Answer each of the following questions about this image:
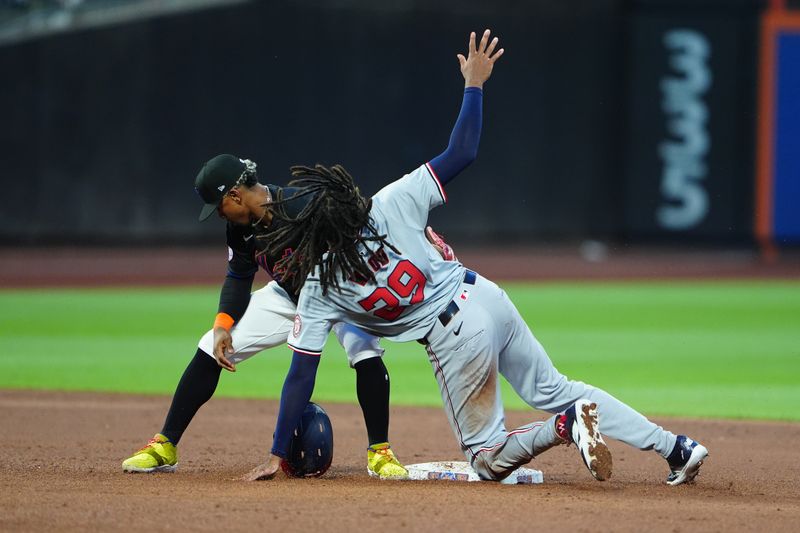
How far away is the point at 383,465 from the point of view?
17.0 feet

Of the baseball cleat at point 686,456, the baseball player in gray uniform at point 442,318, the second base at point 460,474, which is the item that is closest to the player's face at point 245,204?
the baseball player in gray uniform at point 442,318

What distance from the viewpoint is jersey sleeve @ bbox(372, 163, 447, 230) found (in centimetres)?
470

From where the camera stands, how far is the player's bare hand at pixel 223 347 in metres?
5.19

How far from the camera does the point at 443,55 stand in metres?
19.4

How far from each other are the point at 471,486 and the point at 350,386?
4031 millimetres

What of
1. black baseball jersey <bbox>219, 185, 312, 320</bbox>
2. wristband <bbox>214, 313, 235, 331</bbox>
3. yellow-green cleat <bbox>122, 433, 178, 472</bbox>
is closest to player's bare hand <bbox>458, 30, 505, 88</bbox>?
black baseball jersey <bbox>219, 185, 312, 320</bbox>

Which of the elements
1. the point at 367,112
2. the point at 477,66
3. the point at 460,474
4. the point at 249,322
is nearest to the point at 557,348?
the point at 460,474

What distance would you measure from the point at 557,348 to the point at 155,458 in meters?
5.61

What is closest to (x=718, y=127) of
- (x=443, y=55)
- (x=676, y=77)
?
(x=676, y=77)

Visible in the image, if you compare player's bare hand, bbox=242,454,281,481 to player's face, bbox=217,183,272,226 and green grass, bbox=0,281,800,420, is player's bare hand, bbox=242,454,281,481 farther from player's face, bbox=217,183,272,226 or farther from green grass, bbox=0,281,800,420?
green grass, bbox=0,281,800,420

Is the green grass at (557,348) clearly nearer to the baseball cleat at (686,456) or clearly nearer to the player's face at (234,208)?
the baseball cleat at (686,456)

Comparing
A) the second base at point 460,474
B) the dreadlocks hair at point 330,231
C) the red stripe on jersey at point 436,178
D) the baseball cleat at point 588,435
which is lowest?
the second base at point 460,474

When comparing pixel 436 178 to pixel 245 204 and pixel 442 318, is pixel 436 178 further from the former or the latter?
pixel 245 204

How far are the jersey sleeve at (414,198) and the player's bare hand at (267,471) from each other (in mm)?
1072
